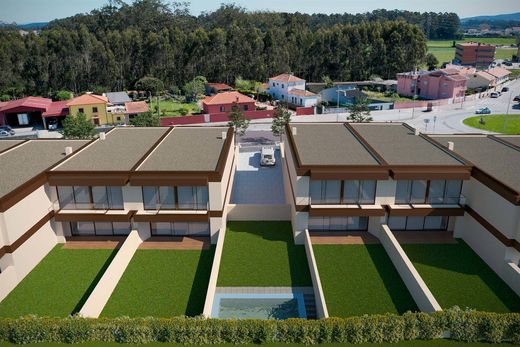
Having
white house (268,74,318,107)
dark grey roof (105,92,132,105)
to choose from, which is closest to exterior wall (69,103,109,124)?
dark grey roof (105,92,132,105)

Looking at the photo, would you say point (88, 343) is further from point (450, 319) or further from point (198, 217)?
point (450, 319)

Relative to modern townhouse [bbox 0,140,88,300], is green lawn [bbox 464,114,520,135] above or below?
below

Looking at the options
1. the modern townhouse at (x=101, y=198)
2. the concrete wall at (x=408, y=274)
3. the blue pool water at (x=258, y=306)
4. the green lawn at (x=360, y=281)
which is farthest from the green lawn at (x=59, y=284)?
the concrete wall at (x=408, y=274)

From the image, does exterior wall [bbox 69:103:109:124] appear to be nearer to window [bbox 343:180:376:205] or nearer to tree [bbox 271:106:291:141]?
tree [bbox 271:106:291:141]

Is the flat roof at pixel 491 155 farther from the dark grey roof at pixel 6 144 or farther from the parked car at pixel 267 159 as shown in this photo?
the dark grey roof at pixel 6 144

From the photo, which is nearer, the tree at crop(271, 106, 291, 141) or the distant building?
the tree at crop(271, 106, 291, 141)

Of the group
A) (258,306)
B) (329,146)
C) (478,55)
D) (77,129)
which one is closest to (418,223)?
(329,146)

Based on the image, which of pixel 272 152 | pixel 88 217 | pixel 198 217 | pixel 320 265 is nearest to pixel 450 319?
pixel 320 265
